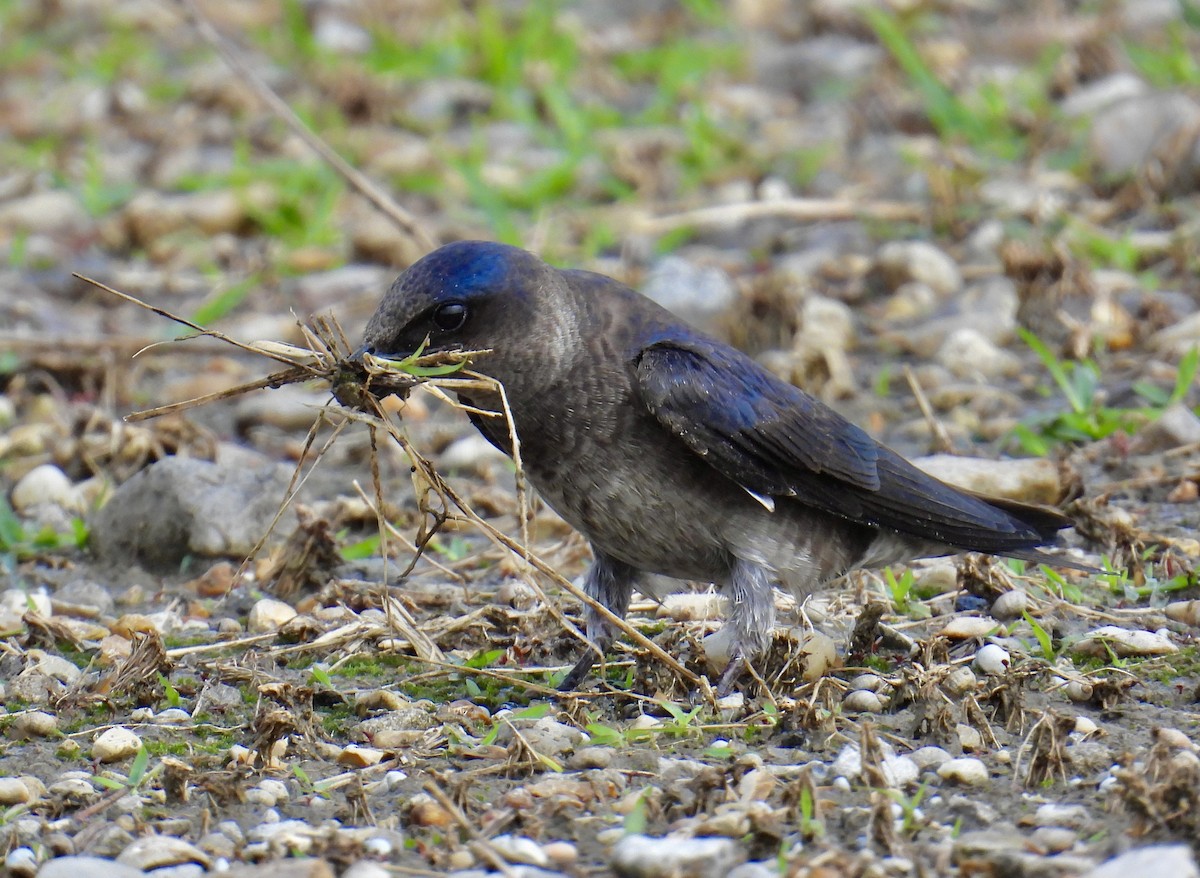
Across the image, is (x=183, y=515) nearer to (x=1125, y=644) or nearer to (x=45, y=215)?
(x=1125, y=644)

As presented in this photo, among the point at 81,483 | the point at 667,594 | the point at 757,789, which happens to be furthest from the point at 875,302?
the point at 757,789

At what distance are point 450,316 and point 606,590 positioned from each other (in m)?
0.91

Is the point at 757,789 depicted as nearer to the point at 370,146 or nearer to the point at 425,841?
the point at 425,841

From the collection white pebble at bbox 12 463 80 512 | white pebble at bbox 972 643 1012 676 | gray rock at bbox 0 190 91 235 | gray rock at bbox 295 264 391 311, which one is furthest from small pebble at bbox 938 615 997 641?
gray rock at bbox 0 190 91 235

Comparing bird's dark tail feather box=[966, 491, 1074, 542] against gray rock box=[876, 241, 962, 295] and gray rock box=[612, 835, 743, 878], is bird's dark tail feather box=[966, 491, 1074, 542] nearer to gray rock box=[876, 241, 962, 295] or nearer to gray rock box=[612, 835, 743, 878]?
gray rock box=[612, 835, 743, 878]

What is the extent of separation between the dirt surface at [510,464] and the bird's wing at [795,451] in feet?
0.86

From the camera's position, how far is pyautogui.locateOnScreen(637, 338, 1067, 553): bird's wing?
4211mm

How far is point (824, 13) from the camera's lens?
416 inches

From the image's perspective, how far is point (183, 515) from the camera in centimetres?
517

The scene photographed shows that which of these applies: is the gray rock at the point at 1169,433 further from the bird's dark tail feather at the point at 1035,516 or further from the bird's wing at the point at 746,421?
the bird's wing at the point at 746,421

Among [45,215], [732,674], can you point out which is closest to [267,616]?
[732,674]

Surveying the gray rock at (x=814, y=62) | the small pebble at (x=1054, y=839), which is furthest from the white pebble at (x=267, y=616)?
the gray rock at (x=814, y=62)

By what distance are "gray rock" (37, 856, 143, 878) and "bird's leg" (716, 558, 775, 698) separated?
5.22 ft

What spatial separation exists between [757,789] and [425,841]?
669mm
